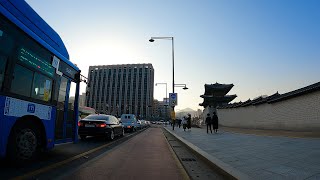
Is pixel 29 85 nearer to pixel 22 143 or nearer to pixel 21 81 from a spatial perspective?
pixel 21 81

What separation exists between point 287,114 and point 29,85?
77.5 feet

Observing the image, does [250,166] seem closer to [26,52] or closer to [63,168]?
[63,168]

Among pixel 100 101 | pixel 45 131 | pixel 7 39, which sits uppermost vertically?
pixel 100 101

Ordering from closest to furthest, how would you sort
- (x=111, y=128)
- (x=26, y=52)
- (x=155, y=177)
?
(x=155, y=177) < (x=26, y=52) < (x=111, y=128)

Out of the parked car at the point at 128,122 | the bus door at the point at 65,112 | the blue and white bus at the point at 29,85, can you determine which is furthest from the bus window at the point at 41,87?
the parked car at the point at 128,122

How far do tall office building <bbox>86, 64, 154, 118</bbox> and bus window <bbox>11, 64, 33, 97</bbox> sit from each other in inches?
4301

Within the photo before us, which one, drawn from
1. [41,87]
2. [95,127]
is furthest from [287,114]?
[41,87]

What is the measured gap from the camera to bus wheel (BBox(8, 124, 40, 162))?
573 cm

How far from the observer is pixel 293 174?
207 inches

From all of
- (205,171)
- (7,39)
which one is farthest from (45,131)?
(205,171)

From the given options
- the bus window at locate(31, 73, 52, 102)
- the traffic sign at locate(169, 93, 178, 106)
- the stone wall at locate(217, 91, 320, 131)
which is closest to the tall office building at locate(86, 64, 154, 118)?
the stone wall at locate(217, 91, 320, 131)

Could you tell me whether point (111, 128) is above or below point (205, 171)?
above

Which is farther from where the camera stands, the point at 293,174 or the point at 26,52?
the point at 26,52

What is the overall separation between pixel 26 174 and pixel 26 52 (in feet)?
8.88
